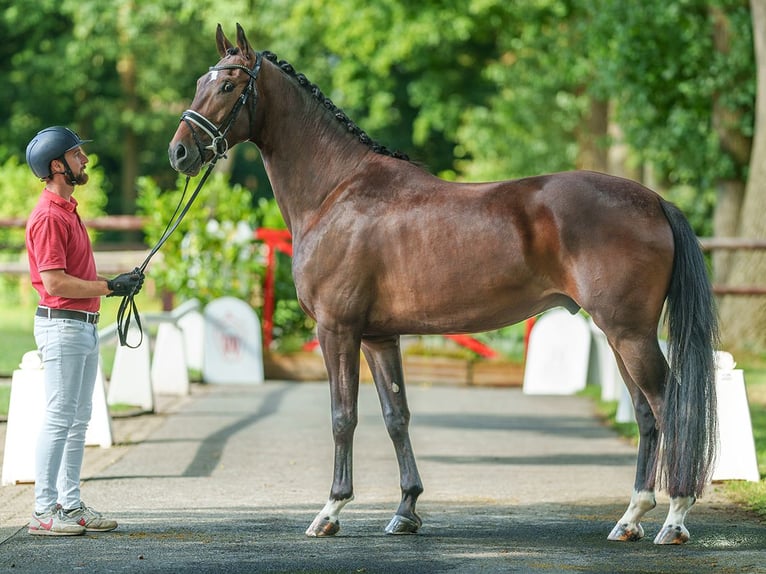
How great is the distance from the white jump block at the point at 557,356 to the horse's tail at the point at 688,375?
308 inches

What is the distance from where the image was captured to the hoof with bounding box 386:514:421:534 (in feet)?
21.0

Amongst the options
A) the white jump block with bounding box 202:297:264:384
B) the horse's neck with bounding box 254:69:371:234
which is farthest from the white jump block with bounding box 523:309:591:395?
the horse's neck with bounding box 254:69:371:234

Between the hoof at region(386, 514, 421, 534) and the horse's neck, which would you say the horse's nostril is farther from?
the hoof at region(386, 514, 421, 534)

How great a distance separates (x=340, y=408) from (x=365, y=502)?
1.14 metres

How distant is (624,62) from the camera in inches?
755

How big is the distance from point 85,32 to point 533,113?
10754 millimetres

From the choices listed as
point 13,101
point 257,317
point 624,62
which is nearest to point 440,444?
point 257,317

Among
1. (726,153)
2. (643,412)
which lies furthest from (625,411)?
(726,153)

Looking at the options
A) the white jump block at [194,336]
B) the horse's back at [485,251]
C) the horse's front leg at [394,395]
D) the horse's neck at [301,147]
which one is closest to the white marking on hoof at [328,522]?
the horse's front leg at [394,395]

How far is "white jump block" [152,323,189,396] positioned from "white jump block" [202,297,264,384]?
141 cm

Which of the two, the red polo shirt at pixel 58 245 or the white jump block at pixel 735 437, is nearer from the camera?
the red polo shirt at pixel 58 245

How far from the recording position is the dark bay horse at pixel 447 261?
240 inches

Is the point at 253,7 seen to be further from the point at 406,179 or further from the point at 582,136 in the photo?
the point at 406,179

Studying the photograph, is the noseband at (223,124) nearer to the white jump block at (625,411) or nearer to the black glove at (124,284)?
the black glove at (124,284)
